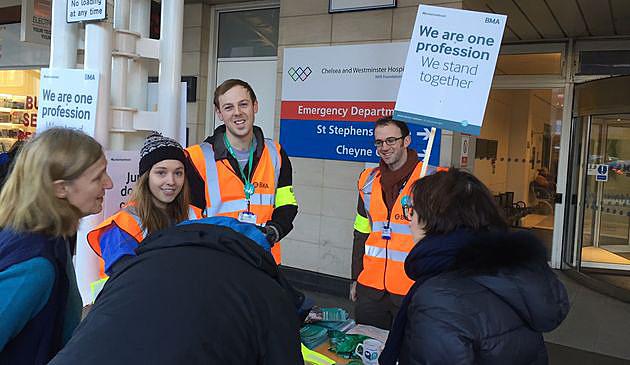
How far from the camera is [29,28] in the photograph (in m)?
6.21

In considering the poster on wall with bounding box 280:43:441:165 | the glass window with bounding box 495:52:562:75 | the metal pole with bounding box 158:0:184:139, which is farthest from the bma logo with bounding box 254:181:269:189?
the glass window with bounding box 495:52:562:75

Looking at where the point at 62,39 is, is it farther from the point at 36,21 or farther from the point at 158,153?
the point at 36,21

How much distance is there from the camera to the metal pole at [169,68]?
3064mm

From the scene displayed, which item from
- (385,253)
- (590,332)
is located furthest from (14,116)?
(590,332)

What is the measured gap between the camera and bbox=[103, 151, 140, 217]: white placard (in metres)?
2.86

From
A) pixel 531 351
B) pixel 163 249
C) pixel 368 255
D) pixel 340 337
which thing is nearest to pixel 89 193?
pixel 163 249

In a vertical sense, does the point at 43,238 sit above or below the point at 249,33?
below

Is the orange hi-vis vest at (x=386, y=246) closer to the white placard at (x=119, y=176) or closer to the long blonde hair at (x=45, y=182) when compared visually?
the white placard at (x=119, y=176)

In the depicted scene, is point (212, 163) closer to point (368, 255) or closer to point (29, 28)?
point (368, 255)

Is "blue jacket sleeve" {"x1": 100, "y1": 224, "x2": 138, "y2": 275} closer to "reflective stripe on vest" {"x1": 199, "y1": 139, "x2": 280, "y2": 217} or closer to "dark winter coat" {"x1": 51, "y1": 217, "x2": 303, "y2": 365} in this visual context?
"reflective stripe on vest" {"x1": 199, "y1": 139, "x2": 280, "y2": 217}

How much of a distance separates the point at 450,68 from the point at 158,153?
1.49 m

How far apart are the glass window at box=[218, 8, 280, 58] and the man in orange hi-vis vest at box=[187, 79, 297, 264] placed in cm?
357

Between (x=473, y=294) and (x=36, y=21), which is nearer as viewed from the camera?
(x=473, y=294)

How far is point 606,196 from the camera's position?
6.69 meters
